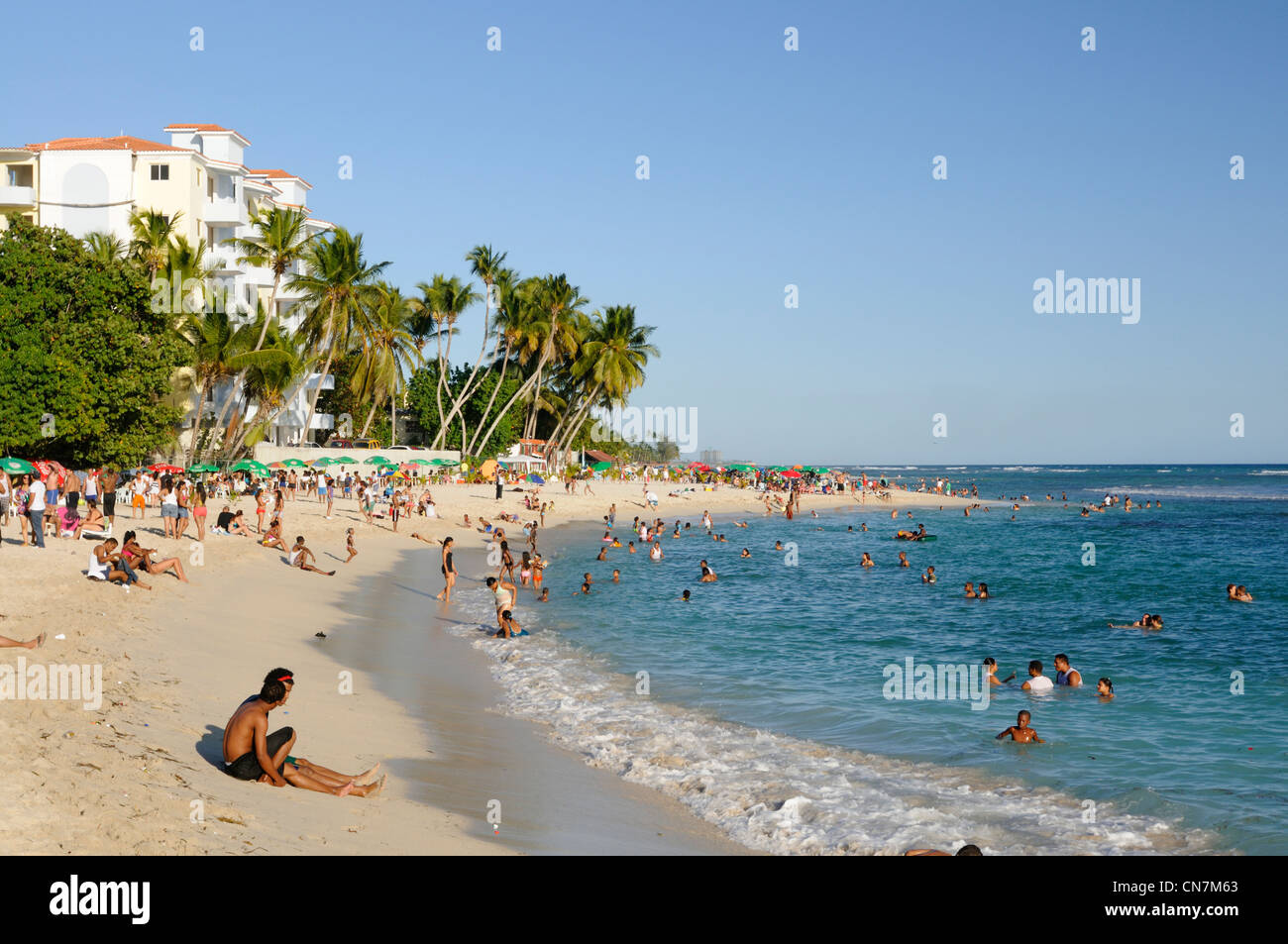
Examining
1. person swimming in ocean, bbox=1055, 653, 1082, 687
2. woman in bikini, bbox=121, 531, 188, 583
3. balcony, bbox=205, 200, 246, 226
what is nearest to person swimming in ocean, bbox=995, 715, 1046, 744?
person swimming in ocean, bbox=1055, 653, 1082, 687

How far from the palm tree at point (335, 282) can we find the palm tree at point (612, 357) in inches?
804

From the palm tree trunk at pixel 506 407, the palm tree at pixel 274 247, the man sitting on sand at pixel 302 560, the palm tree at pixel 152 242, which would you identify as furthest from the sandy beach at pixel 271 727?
the palm tree trunk at pixel 506 407

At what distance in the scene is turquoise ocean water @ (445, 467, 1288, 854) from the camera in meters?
9.23

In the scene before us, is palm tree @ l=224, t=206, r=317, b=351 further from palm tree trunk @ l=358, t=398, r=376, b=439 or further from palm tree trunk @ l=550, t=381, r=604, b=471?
palm tree trunk @ l=550, t=381, r=604, b=471

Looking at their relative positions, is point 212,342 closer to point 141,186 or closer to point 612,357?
point 141,186

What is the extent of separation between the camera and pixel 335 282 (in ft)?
159

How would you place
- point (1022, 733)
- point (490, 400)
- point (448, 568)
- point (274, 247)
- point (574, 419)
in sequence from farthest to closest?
point (574, 419)
point (490, 400)
point (274, 247)
point (448, 568)
point (1022, 733)

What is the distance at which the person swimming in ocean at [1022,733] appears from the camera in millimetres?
11953

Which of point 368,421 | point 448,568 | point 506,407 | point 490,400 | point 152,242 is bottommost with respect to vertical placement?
point 448,568

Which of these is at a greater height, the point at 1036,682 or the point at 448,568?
the point at 448,568

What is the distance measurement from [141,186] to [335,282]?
391 inches

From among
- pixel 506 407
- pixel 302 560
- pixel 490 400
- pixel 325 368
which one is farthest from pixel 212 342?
pixel 506 407
